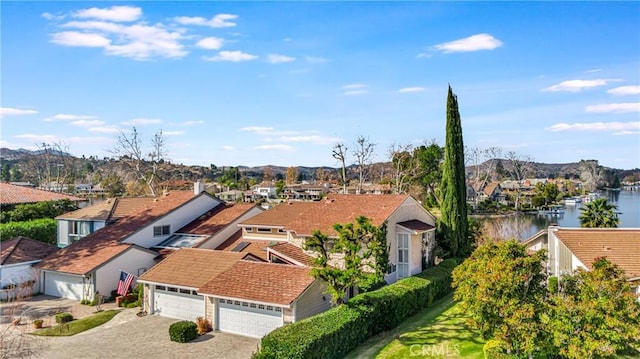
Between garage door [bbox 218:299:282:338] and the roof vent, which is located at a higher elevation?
the roof vent

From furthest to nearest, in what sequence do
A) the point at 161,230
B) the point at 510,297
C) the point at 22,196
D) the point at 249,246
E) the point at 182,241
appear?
the point at 22,196 < the point at 161,230 < the point at 182,241 < the point at 249,246 < the point at 510,297

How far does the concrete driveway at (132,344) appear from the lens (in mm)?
18969

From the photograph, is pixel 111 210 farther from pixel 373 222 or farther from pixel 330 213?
pixel 373 222

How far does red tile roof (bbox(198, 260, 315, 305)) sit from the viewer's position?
2036 cm

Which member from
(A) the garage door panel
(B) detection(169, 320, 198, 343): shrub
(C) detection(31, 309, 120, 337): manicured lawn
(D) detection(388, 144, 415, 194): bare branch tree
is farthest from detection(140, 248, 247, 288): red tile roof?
(D) detection(388, 144, 415, 194): bare branch tree

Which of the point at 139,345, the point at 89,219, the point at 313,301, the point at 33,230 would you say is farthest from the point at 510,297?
the point at 33,230

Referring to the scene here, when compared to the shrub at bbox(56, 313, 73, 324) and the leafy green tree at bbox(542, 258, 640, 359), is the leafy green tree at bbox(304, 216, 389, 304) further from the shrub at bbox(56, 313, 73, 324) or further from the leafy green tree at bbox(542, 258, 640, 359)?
the shrub at bbox(56, 313, 73, 324)

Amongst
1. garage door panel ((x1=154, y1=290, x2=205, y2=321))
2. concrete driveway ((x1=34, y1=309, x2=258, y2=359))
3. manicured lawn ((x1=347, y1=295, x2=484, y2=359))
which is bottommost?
concrete driveway ((x1=34, y1=309, x2=258, y2=359))

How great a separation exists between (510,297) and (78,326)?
66.9ft

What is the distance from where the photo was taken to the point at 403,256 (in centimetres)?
2862

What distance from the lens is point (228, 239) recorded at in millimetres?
32438

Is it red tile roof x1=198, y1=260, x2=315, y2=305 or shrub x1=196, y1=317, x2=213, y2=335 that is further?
shrub x1=196, y1=317, x2=213, y2=335

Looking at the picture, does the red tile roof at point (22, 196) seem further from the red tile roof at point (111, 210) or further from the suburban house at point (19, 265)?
the suburban house at point (19, 265)

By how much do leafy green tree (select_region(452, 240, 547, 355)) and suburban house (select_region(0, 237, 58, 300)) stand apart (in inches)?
1000
